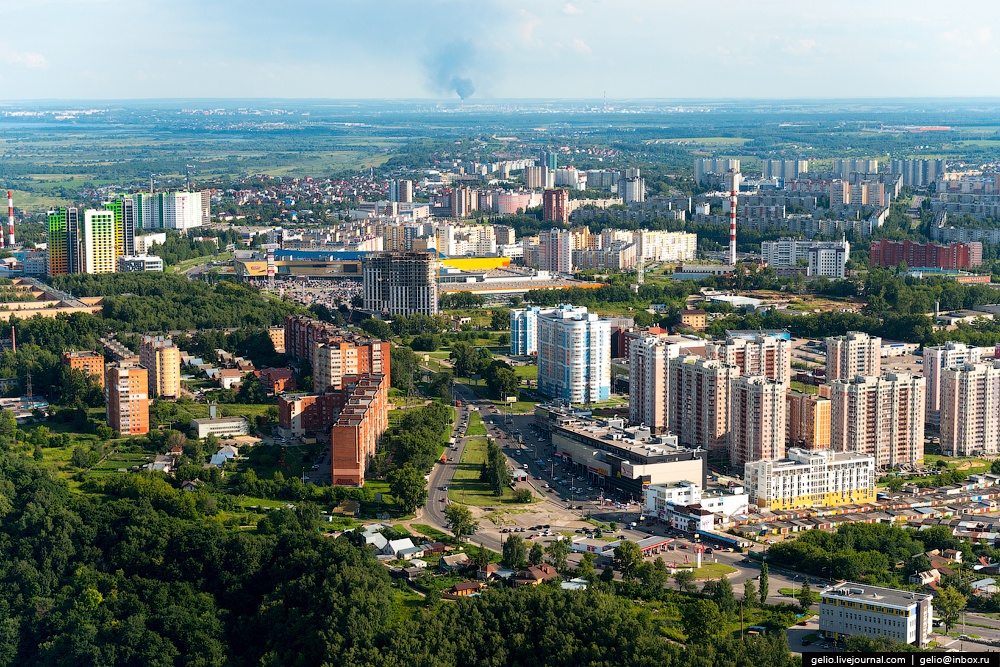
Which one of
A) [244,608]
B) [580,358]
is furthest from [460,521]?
[580,358]

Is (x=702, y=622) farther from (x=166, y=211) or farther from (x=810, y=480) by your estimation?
(x=166, y=211)

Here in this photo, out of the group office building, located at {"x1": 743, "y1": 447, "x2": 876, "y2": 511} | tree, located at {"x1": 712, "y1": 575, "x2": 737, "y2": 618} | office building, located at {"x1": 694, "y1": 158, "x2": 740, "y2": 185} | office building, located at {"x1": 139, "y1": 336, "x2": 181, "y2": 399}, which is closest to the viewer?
tree, located at {"x1": 712, "y1": 575, "x2": 737, "y2": 618}

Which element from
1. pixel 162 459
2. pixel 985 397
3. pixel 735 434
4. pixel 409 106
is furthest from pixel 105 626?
pixel 409 106

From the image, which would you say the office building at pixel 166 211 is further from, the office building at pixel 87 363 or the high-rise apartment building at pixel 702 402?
the high-rise apartment building at pixel 702 402

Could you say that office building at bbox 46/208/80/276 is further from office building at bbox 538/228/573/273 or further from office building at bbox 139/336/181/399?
office building at bbox 139/336/181/399

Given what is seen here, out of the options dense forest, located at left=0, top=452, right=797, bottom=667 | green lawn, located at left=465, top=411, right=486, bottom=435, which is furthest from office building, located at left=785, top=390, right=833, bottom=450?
dense forest, located at left=0, top=452, right=797, bottom=667
